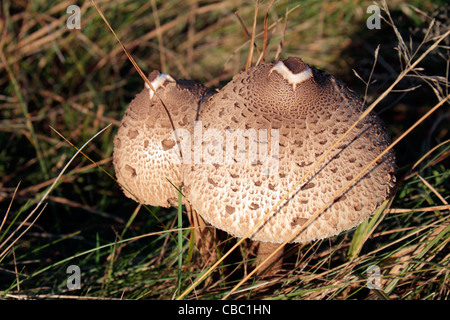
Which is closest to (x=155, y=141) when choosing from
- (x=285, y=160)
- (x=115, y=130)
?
(x=285, y=160)

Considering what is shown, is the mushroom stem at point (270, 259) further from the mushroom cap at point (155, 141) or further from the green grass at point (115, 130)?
the mushroom cap at point (155, 141)

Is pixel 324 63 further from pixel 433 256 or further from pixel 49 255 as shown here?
pixel 49 255

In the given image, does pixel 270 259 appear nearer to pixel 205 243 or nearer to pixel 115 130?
pixel 205 243

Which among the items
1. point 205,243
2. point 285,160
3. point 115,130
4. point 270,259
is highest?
point 285,160

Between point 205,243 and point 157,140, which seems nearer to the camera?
point 157,140

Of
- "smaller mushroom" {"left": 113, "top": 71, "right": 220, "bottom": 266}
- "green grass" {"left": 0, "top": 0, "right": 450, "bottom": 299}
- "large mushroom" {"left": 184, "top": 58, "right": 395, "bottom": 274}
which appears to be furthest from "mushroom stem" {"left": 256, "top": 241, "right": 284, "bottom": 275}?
"large mushroom" {"left": 184, "top": 58, "right": 395, "bottom": 274}
